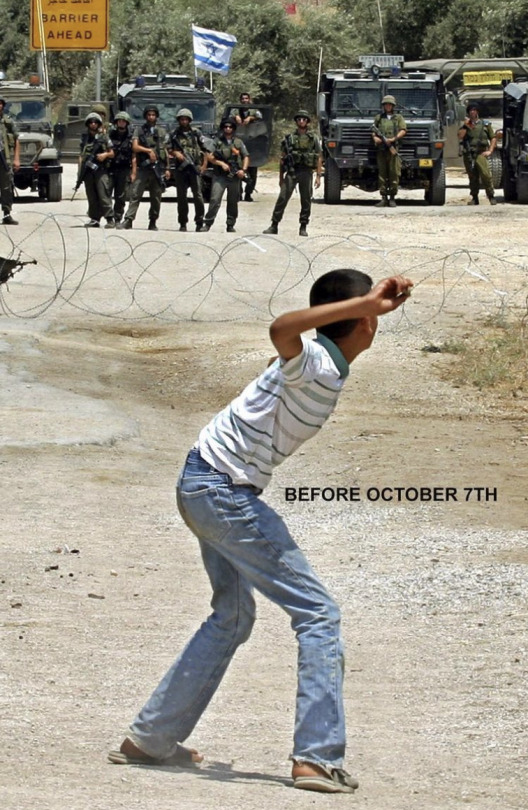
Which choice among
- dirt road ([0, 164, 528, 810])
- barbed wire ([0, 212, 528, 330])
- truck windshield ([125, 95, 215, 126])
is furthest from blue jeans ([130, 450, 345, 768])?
truck windshield ([125, 95, 215, 126])

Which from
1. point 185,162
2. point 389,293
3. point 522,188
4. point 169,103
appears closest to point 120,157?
point 185,162

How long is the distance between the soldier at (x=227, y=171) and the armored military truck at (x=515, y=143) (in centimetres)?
568

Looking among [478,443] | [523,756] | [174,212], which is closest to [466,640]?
[523,756]

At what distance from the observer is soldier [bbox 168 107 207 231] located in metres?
19.3

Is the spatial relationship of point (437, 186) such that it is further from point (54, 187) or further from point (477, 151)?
point (54, 187)

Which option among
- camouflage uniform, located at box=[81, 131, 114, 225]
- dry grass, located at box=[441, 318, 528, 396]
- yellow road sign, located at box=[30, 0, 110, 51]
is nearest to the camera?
dry grass, located at box=[441, 318, 528, 396]

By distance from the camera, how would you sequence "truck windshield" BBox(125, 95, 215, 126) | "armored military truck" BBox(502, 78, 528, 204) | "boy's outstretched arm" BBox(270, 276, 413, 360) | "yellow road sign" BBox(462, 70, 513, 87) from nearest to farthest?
"boy's outstretched arm" BBox(270, 276, 413, 360)
"armored military truck" BBox(502, 78, 528, 204)
"truck windshield" BBox(125, 95, 215, 126)
"yellow road sign" BBox(462, 70, 513, 87)

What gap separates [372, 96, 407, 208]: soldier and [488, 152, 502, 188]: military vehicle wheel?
3.33 m

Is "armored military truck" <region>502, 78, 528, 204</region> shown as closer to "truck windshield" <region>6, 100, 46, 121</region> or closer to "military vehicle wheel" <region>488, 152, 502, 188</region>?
"military vehicle wheel" <region>488, 152, 502, 188</region>

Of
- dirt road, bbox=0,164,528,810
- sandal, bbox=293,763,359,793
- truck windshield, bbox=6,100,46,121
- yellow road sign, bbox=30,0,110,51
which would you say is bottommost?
dirt road, bbox=0,164,528,810

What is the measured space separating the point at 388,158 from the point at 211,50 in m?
12.6

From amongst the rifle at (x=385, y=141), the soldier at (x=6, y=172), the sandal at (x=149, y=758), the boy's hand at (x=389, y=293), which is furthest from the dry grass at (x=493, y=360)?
the rifle at (x=385, y=141)

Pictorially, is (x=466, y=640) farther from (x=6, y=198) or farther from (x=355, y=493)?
(x=6, y=198)

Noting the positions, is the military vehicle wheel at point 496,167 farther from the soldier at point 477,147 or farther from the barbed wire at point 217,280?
the barbed wire at point 217,280
